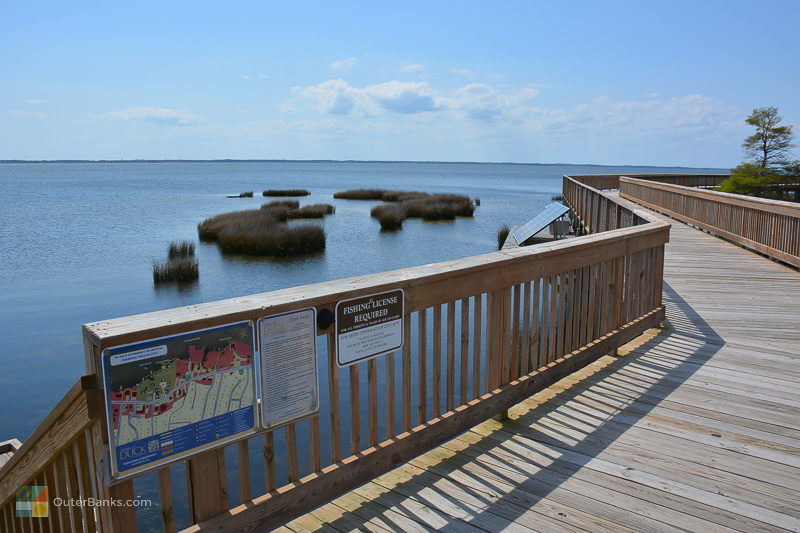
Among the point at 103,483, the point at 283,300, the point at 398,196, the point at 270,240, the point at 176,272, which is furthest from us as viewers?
the point at 398,196

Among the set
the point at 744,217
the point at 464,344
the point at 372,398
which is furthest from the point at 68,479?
the point at 744,217

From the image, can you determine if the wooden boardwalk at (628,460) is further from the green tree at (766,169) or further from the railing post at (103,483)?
the green tree at (766,169)

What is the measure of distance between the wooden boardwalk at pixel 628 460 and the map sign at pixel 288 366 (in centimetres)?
67

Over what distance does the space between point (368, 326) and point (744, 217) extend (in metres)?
12.1

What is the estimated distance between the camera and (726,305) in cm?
774

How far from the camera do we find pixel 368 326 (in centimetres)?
306

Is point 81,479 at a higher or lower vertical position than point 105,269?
higher

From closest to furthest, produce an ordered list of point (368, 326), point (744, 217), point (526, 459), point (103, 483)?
1. point (103, 483)
2. point (368, 326)
3. point (526, 459)
4. point (744, 217)

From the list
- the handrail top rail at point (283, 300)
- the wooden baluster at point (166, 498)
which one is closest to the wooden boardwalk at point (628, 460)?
the wooden baluster at point (166, 498)

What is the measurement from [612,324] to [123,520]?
4.40 m

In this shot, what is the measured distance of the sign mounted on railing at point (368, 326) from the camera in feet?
9.64

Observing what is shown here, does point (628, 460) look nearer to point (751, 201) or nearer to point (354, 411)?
point (354, 411)

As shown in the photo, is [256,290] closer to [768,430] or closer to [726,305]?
[726,305]
